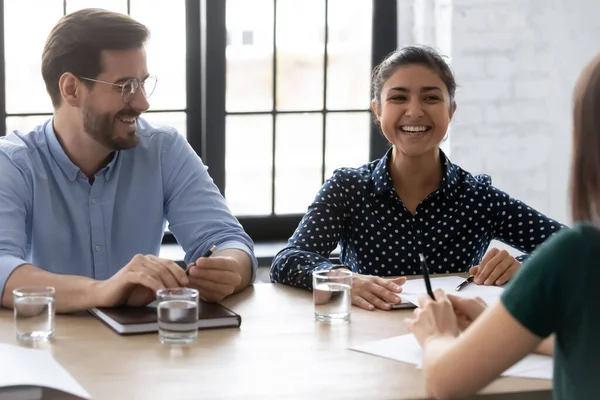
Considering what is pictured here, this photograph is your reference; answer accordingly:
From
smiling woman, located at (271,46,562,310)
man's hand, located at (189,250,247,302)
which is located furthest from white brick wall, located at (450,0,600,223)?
man's hand, located at (189,250,247,302)

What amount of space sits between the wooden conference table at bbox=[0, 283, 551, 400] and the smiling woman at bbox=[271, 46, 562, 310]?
56 centimetres

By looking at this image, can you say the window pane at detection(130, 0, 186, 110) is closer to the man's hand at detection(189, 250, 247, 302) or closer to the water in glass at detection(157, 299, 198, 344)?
the man's hand at detection(189, 250, 247, 302)

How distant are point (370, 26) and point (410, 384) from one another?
7.93 feet

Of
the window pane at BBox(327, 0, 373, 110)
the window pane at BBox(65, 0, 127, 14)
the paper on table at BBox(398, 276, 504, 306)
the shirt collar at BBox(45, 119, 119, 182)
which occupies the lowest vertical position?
the paper on table at BBox(398, 276, 504, 306)

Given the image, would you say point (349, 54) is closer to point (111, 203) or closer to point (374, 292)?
point (111, 203)

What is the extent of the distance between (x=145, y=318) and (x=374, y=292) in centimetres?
50

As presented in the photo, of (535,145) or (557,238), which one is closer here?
(557,238)

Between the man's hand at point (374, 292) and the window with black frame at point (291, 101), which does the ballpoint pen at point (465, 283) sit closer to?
the man's hand at point (374, 292)

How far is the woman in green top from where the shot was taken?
4.15 feet

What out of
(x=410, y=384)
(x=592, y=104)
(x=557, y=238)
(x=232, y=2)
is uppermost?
(x=232, y=2)

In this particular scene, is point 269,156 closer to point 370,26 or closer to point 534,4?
point 370,26

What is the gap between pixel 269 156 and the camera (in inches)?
148

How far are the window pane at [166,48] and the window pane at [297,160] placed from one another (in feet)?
1.34

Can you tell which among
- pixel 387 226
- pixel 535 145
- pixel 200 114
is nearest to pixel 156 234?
pixel 387 226
